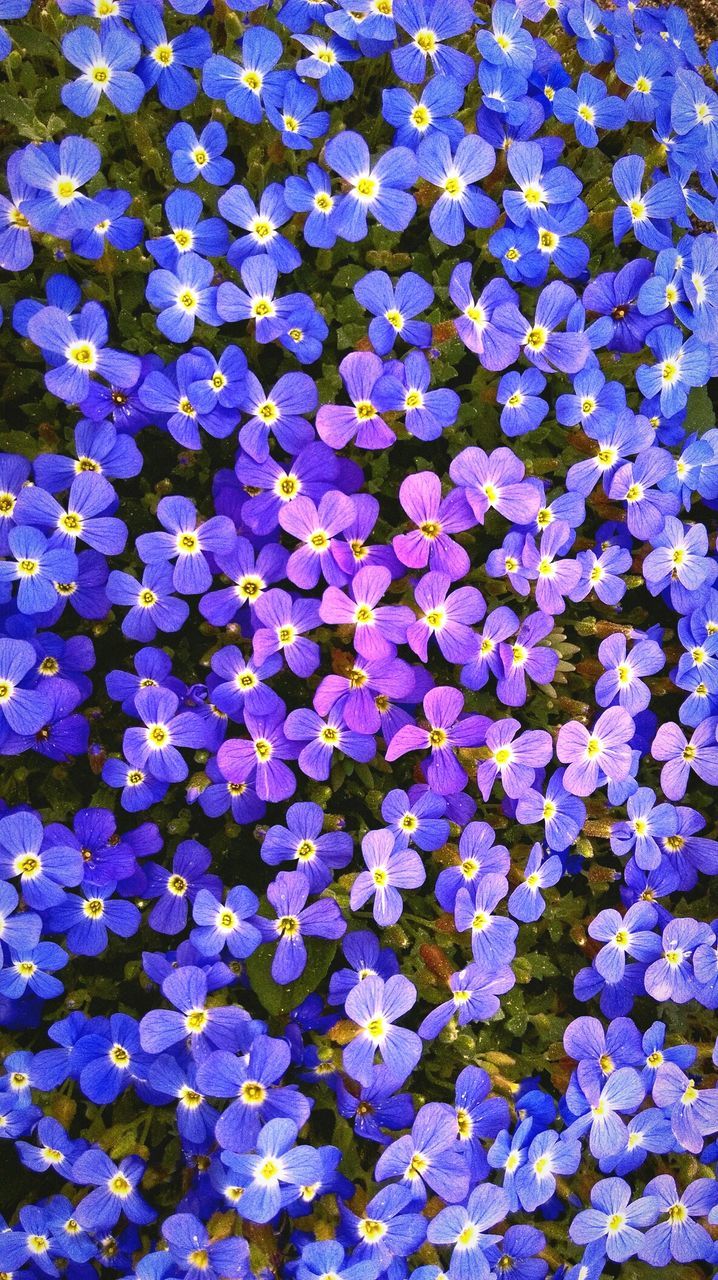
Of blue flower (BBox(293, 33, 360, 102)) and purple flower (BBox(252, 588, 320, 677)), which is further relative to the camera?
blue flower (BBox(293, 33, 360, 102))

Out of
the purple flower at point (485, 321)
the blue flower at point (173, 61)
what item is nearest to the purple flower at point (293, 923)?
the purple flower at point (485, 321)

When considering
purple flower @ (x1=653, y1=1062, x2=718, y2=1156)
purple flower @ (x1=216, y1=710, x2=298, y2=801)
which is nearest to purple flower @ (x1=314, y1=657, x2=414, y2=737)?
purple flower @ (x1=216, y1=710, x2=298, y2=801)

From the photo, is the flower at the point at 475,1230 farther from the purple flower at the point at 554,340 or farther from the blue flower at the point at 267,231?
the blue flower at the point at 267,231

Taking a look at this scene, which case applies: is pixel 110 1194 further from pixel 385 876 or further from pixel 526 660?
pixel 526 660

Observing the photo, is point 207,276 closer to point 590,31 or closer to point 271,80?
point 271,80

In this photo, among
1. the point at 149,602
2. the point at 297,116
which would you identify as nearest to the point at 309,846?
the point at 149,602

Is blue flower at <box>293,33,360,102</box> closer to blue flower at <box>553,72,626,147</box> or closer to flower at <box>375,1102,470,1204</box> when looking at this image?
blue flower at <box>553,72,626,147</box>

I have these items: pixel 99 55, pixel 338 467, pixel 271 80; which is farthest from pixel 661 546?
pixel 99 55
